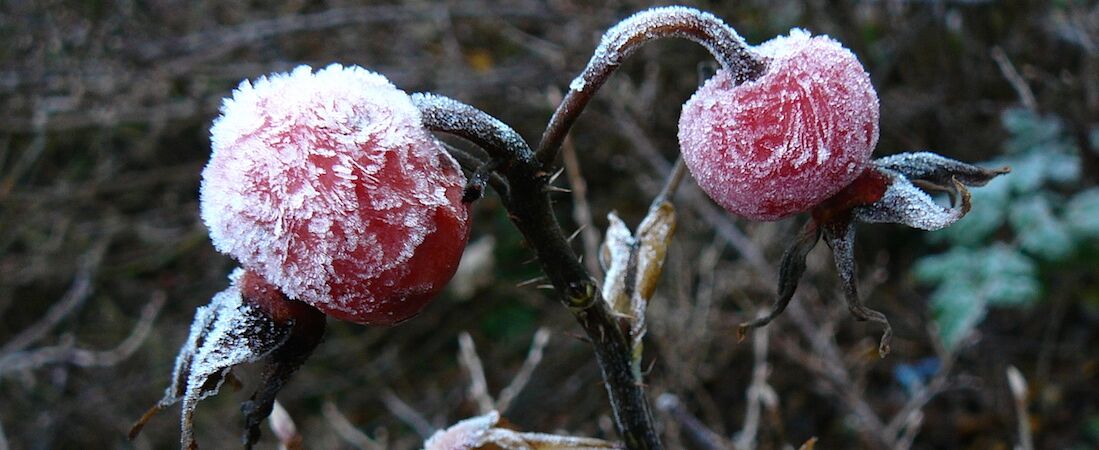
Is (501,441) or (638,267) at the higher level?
(638,267)

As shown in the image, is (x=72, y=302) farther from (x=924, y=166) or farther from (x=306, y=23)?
(x=924, y=166)

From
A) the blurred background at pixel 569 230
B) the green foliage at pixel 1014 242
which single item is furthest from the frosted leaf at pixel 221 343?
the green foliage at pixel 1014 242

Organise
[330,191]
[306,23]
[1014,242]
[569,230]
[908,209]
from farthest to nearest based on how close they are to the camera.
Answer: [569,230]
[306,23]
[1014,242]
[908,209]
[330,191]

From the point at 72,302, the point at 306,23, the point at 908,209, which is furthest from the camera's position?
the point at 306,23

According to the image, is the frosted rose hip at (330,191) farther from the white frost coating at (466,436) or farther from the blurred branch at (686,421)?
the blurred branch at (686,421)

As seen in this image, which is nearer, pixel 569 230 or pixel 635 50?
pixel 635 50

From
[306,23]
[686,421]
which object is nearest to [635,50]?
[686,421]

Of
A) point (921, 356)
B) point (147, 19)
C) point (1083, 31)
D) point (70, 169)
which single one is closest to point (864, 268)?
point (921, 356)
